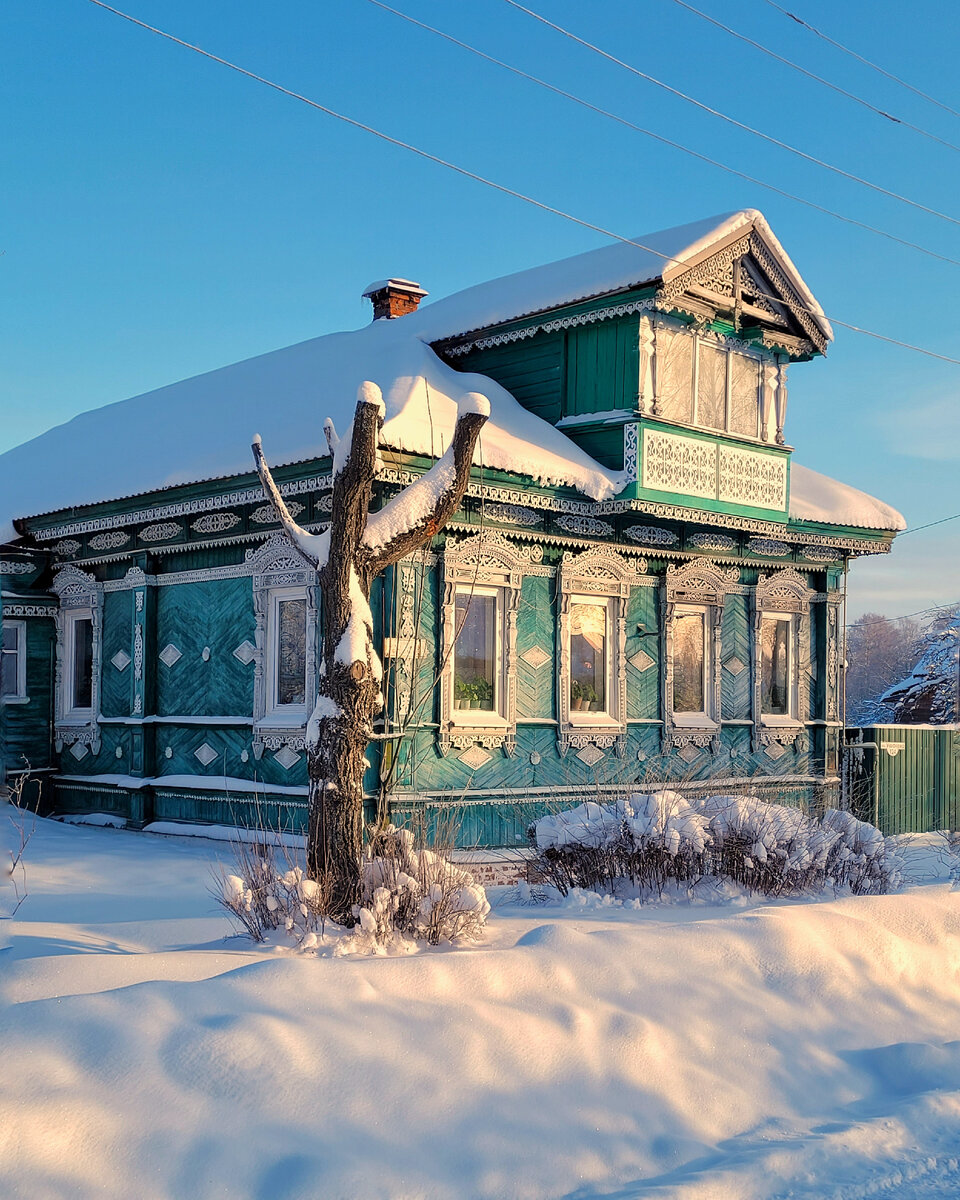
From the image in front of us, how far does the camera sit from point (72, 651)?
16.7 meters

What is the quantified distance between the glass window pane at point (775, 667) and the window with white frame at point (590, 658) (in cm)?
305

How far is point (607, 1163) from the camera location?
204 inches

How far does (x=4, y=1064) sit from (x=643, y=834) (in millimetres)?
5727

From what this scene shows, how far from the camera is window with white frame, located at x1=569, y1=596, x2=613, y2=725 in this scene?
14500 mm

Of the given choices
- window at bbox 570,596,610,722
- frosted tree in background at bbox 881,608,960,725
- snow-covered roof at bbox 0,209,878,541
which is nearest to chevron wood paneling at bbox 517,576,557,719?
window at bbox 570,596,610,722

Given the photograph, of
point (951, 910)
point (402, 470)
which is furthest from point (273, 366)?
point (951, 910)

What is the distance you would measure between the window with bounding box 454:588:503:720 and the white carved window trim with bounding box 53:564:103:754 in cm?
536

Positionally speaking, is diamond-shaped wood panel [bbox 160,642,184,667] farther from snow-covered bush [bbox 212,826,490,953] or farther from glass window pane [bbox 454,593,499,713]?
snow-covered bush [bbox 212,826,490,953]

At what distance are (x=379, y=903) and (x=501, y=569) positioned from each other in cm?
637

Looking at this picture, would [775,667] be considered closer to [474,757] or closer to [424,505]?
[474,757]

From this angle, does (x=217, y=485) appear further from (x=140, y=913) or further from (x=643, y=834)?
(x=643, y=834)

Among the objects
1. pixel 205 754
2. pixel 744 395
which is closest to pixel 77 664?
pixel 205 754

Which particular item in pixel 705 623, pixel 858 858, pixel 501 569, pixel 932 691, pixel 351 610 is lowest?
pixel 858 858

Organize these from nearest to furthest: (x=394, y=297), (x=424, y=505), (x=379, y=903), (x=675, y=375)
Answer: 1. (x=379, y=903)
2. (x=424, y=505)
3. (x=675, y=375)
4. (x=394, y=297)
